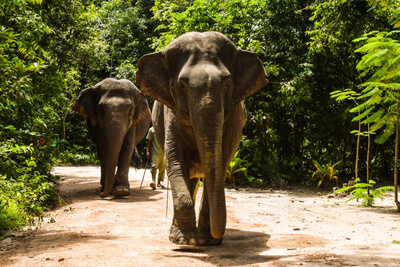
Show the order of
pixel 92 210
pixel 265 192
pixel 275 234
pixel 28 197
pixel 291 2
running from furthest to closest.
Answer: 1. pixel 291 2
2. pixel 265 192
3. pixel 92 210
4. pixel 28 197
5. pixel 275 234

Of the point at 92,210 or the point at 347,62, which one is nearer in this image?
the point at 92,210

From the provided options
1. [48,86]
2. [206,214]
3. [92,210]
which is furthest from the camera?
[48,86]

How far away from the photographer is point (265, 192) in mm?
13328

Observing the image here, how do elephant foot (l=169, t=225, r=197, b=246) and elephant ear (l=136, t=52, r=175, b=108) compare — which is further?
elephant ear (l=136, t=52, r=175, b=108)

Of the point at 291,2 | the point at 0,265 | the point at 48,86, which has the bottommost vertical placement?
the point at 0,265

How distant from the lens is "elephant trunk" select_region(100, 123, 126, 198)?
9672 millimetres

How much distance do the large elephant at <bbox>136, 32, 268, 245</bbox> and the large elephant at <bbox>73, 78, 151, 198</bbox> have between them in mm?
4121

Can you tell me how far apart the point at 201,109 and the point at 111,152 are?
5430 mm

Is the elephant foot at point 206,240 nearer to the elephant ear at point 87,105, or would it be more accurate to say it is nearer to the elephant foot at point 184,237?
the elephant foot at point 184,237

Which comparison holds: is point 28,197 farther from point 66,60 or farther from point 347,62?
point 347,62

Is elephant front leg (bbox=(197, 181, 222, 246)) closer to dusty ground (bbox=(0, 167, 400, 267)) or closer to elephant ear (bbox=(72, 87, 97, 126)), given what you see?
dusty ground (bbox=(0, 167, 400, 267))

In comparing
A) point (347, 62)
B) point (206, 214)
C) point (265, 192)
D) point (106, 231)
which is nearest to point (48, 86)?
point (106, 231)

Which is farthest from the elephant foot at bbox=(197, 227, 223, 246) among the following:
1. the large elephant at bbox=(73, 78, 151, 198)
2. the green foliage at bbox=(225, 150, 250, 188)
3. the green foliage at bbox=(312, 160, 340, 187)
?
the green foliage at bbox=(312, 160, 340, 187)

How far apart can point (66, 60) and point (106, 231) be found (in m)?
9.34
